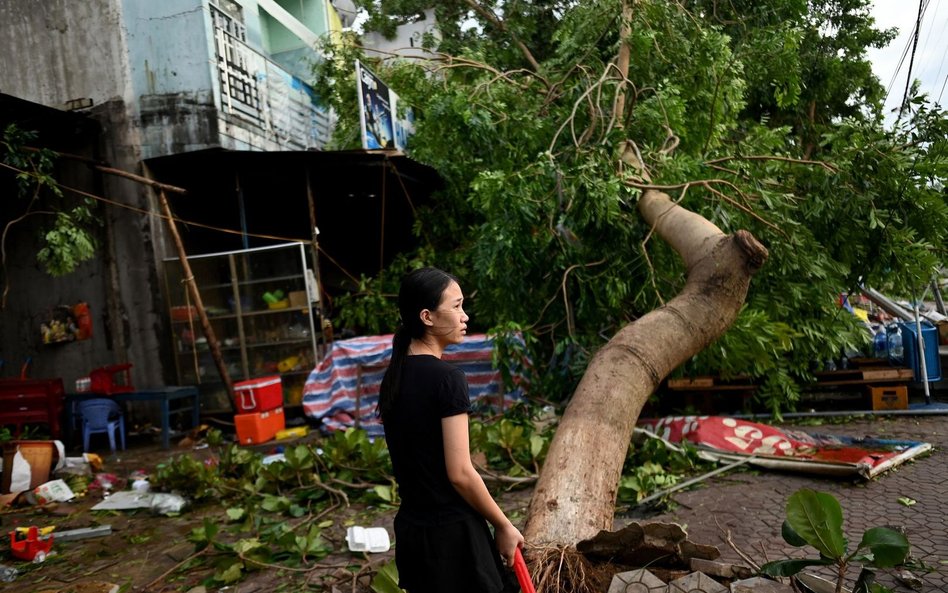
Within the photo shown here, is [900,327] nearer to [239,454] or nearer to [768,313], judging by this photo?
[768,313]

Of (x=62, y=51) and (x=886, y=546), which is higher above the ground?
(x=62, y=51)

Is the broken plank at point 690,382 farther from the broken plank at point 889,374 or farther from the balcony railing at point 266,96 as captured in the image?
the balcony railing at point 266,96

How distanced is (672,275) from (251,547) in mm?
3819

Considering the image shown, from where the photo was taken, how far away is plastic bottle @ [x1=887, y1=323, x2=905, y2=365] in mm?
6781

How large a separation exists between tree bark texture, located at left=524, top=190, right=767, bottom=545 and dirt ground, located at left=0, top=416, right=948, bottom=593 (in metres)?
0.79

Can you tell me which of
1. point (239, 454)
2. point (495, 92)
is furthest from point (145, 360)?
point (495, 92)

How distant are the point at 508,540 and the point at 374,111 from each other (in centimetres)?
798

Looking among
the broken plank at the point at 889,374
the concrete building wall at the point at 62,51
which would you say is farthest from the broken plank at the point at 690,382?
the concrete building wall at the point at 62,51

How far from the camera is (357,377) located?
797 cm

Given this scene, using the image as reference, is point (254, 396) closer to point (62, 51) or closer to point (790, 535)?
point (62, 51)

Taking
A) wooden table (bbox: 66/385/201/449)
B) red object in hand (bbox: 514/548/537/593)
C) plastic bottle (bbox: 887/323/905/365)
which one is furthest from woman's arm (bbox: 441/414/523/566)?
wooden table (bbox: 66/385/201/449)

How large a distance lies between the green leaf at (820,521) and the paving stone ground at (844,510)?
2.75 feet

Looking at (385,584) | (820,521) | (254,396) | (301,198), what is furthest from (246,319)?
(820,521)

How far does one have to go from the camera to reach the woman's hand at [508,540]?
74.7 inches
